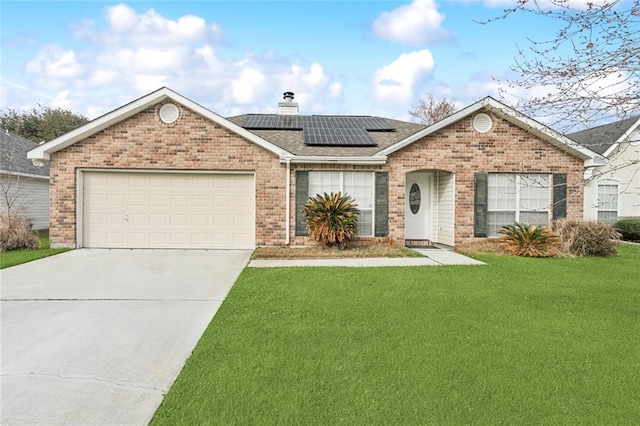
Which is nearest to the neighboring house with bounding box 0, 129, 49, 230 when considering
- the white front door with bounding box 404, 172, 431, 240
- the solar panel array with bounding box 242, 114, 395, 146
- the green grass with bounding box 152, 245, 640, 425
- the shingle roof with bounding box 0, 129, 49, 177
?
the shingle roof with bounding box 0, 129, 49, 177

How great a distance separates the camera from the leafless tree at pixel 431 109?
110 ft

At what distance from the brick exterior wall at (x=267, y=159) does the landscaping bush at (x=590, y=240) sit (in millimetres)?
986

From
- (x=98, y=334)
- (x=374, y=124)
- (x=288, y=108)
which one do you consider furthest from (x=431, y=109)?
(x=98, y=334)

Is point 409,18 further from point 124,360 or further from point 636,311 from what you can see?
point 124,360

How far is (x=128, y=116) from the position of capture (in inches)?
436

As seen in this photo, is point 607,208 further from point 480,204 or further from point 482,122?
point 482,122

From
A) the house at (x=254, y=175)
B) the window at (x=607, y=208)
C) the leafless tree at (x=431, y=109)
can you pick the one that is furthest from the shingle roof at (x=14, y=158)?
the leafless tree at (x=431, y=109)

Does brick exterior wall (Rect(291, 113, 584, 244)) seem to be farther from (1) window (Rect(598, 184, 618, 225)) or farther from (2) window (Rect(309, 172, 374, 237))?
(1) window (Rect(598, 184, 618, 225))

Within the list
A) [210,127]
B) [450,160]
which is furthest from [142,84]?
[450,160]

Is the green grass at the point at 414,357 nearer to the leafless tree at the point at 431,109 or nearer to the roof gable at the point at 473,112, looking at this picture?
the roof gable at the point at 473,112

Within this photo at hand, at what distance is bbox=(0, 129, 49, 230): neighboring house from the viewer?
14938mm

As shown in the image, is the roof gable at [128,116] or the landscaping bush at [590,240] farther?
the roof gable at [128,116]

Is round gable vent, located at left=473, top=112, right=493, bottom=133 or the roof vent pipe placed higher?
the roof vent pipe

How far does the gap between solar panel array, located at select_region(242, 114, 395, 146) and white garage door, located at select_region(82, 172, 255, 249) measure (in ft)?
9.53
